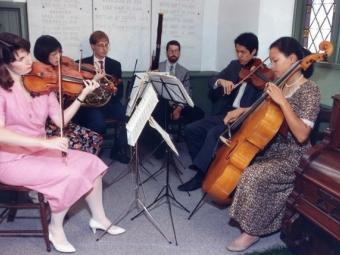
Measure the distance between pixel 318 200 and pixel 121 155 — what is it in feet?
6.96

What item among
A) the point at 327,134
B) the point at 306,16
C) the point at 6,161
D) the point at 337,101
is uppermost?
the point at 306,16

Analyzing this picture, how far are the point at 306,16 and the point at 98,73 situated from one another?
1.93m

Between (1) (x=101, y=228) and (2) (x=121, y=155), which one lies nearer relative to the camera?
(1) (x=101, y=228)

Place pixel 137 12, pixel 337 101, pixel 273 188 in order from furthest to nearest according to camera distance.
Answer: pixel 137 12 < pixel 273 188 < pixel 337 101

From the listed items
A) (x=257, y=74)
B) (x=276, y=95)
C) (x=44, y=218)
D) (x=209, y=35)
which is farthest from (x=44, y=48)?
(x=209, y=35)

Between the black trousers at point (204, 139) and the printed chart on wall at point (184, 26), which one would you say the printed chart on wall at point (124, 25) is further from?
the black trousers at point (204, 139)

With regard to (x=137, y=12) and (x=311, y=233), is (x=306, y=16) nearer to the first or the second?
(x=137, y=12)

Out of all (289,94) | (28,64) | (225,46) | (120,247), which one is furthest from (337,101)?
(225,46)

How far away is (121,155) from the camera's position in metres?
3.63

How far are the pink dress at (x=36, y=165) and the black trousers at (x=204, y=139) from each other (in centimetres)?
92

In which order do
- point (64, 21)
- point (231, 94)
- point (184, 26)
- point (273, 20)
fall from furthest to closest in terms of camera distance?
point (184, 26)
point (64, 21)
point (273, 20)
point (231, 94)

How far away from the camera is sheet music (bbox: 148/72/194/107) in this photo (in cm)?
228

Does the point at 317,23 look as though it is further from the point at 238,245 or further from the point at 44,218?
the point at 44,218

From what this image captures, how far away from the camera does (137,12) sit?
12.7 feet
